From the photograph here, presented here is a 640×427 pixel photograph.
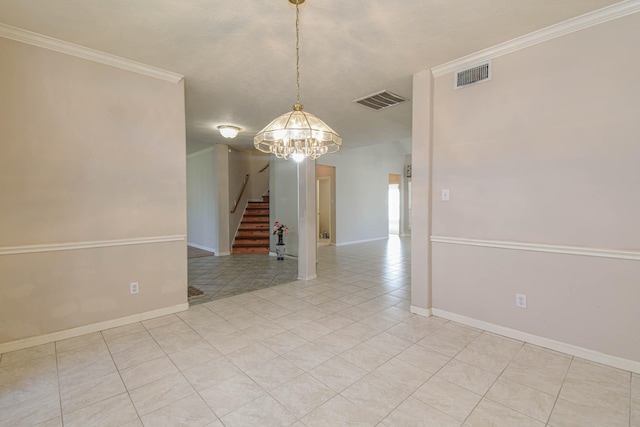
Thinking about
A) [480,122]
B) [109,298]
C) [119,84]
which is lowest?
[109,298]

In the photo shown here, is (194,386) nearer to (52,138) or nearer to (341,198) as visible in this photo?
(52,138)

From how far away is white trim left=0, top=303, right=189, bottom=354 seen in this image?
245 cm

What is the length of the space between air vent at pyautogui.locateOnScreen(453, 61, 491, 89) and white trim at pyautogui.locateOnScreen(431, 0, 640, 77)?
0.19 ft

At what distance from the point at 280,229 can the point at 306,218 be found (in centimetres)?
204

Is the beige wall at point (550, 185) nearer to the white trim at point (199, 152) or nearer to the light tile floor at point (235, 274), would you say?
the light tile floor at point (235, 274)

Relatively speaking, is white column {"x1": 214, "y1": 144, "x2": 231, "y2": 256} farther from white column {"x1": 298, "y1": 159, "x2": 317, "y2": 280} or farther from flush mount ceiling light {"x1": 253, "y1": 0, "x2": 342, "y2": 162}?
flush mount ceiling light {"x1": 253, "y1": 0, "x2": 342, "y2": 162}

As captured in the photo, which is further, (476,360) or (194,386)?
(476,360)

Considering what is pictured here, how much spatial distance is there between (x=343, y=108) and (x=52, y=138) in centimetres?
Result: 343

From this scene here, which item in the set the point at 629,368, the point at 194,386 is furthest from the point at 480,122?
the point at 194,386

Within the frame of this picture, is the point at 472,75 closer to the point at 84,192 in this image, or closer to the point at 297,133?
the point at 297,133

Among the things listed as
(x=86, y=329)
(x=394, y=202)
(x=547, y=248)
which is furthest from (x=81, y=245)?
(x=394, y=202)

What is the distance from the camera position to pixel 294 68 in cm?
309

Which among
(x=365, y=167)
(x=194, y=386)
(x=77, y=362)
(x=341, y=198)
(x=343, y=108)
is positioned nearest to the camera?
(x=194, y=386)

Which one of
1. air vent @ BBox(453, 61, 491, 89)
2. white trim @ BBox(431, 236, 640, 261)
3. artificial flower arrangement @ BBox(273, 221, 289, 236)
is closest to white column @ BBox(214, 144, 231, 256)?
artificial flower arrangement @ BBox(273, 221, 289, 236)
